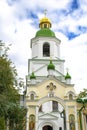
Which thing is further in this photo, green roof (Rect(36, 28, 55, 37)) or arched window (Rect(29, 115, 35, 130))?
green roof (Rect(36, 28, 55, 37))

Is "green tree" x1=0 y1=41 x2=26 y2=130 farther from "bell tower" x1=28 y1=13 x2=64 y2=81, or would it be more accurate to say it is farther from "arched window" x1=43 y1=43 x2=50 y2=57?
"arched window" x1=43 y1=43 x2=50 y2=57

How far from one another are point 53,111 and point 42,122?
2475 millimetres

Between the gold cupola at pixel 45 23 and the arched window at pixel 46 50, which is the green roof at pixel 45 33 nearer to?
the arched window at pixel 46 50

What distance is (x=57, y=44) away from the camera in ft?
134

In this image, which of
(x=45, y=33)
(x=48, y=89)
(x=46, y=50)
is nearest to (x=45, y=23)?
(x=45, y=33)

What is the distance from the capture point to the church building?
29906 millimetres

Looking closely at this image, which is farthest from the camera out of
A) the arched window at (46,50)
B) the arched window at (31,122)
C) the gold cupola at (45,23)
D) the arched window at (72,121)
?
the gold cupola at (45,23)

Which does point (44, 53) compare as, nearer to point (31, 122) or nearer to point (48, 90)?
point (48, 90)

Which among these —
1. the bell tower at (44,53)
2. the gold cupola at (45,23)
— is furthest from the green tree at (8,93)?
the gold cupola at (45,23)

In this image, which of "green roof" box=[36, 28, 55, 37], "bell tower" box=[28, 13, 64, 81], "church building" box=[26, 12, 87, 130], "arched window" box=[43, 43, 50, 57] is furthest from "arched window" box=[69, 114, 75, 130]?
"green roof" box=[36, 28, 55, 37]

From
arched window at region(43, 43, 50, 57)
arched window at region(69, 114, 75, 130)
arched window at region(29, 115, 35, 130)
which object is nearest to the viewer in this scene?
arched window at region(29, 115, 35, 130)

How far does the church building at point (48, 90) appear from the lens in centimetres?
2991

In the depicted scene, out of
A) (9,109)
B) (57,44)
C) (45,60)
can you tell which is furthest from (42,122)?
(9,109)

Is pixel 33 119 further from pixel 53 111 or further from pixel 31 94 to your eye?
pixel 53 111
